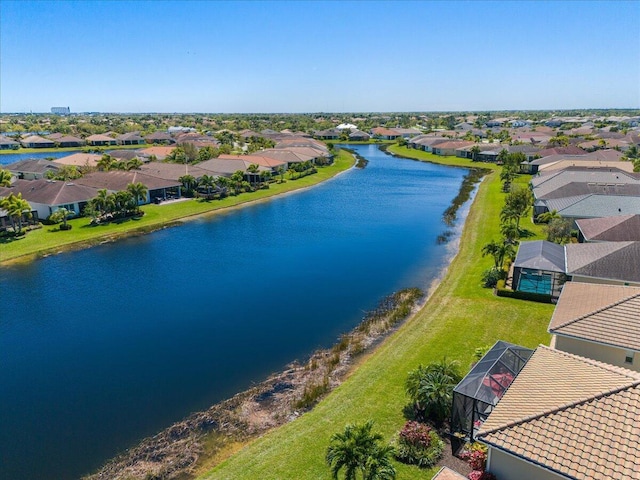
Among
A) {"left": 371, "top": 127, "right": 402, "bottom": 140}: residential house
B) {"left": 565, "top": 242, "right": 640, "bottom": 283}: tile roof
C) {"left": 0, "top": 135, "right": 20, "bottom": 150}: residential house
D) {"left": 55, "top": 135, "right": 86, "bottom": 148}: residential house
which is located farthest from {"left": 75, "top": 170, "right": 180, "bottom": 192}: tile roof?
{"left": 371, "top": 127, "right": 402, "bottom": 140}: residential house

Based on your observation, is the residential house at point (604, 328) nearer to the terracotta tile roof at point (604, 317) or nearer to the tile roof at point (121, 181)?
the terracotta tile roof at point (604, 317)

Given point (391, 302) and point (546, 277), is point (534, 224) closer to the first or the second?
point (546, 277)

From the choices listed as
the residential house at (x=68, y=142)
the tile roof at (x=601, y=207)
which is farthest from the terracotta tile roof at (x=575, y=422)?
the residential house at (x=68, y=142)

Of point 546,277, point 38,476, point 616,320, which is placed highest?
point 616,320

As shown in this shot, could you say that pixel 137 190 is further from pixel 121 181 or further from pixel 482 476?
pixel 482 476

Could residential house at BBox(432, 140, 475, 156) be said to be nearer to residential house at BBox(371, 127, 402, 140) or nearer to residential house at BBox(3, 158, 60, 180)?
residential house at BBox(371, 127, 402, 140)

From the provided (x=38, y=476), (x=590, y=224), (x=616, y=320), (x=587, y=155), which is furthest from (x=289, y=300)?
(x=587, y=155)
